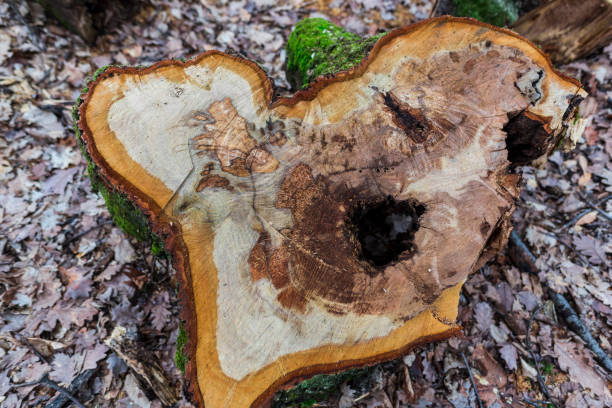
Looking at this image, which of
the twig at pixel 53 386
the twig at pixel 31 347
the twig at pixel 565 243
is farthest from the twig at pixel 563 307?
the twig at pixel 31 347

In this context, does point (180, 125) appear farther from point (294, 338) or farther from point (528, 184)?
point (528, 184)

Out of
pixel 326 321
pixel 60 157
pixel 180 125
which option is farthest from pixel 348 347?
pixel 60 157

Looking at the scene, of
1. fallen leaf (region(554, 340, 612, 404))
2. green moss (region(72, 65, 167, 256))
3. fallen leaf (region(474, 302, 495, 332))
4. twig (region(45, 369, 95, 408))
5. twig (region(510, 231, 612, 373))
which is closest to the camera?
green moss (region(72, 65, 167, 256))

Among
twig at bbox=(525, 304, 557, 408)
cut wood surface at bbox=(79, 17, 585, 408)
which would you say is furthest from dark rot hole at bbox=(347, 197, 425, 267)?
twig at bbox=(525, 304, 557, 408)

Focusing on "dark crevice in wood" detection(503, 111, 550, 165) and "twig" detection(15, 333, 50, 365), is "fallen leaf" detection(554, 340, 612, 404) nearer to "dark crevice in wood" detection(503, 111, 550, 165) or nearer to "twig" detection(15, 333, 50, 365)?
"dark crevice in wood" detection(503, 111, 550, 165)

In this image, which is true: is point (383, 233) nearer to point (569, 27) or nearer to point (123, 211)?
point (123, 211)

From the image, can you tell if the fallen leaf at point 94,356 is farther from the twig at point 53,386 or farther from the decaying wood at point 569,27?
the decaying wood at point 569,27
